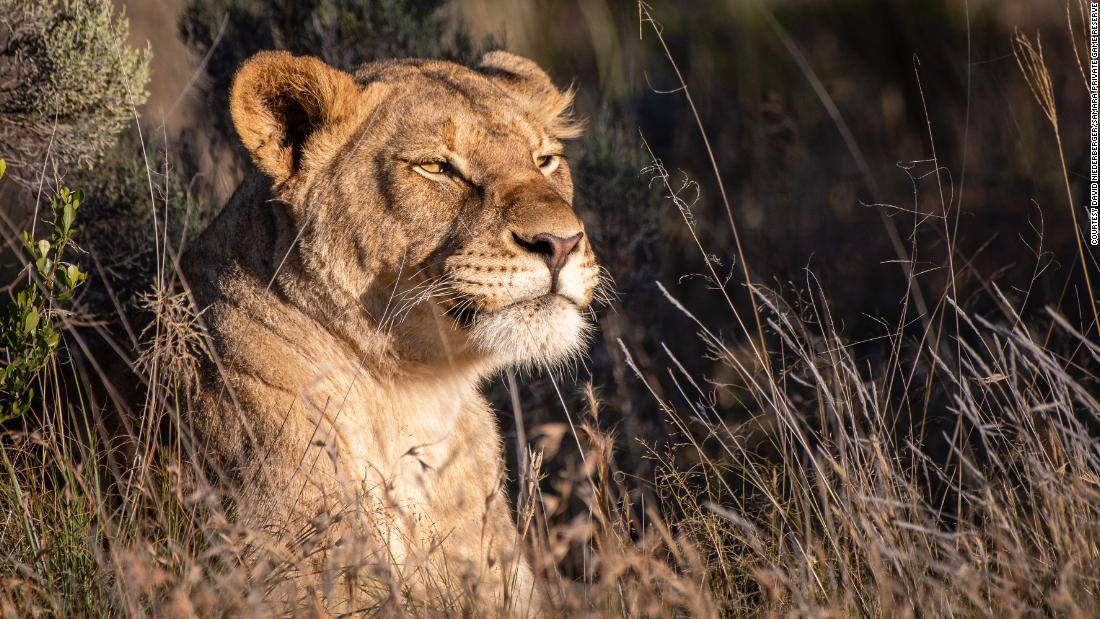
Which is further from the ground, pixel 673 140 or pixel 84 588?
pixel 84 588

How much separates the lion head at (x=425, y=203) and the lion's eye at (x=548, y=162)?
7cm

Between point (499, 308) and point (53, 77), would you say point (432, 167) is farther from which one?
point (53, 77)

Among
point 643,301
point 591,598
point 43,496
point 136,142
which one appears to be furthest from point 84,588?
point 643,301

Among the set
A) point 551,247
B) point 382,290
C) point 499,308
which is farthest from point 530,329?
point 382,290

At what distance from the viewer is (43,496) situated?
3.19m

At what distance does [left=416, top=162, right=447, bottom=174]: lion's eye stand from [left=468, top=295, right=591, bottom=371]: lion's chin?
52 cm

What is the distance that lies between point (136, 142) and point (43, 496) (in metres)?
3.17

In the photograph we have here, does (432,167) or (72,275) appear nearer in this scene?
(72,275)

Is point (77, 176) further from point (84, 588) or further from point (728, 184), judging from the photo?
point (728, 184)

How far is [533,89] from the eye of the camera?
4.22m

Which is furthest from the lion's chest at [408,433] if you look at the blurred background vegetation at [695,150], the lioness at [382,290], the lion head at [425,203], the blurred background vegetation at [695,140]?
the blurred background vegetation at [695,140]

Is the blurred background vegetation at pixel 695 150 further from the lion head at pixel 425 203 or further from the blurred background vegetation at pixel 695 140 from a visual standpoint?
the lion head at pixel 425 203

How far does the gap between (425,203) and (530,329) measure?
51cm

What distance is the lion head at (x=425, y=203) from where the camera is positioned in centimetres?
323
